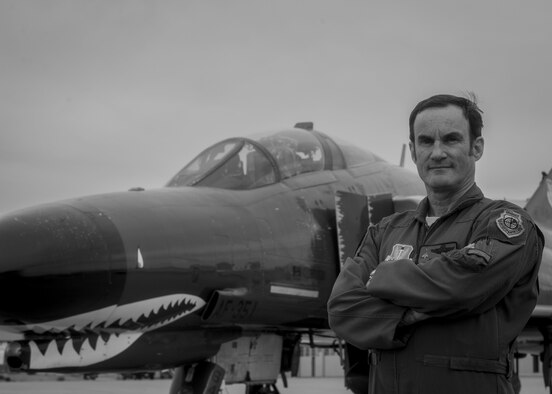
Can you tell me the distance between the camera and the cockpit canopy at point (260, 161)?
21.2ft

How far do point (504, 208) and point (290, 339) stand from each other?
16.8ft

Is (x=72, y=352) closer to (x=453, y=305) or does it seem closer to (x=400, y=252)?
(x=400, y=252)

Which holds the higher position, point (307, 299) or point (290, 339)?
point (307, 299)

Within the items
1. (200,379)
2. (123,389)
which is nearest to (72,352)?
(200,379)

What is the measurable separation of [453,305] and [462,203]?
35cm

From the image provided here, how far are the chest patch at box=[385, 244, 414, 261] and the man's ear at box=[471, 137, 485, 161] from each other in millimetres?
352

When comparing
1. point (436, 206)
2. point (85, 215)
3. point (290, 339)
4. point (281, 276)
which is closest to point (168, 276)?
point (85, 215)

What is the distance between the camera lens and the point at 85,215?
16.1 ft

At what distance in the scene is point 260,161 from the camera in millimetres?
6652

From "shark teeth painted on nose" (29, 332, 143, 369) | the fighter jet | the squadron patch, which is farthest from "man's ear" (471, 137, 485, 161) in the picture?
"shark teeth painted on nose" (29, 332, 143, 369)

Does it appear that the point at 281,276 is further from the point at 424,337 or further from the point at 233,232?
the point at 424,337

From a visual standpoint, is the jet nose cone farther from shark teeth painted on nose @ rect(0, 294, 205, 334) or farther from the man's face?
the man's face

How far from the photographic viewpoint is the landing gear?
5973mm

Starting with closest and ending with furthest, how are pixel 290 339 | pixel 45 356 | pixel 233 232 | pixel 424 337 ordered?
pixel 424 337, pixel 45 356, pixel 233 232, pixel 290 339
